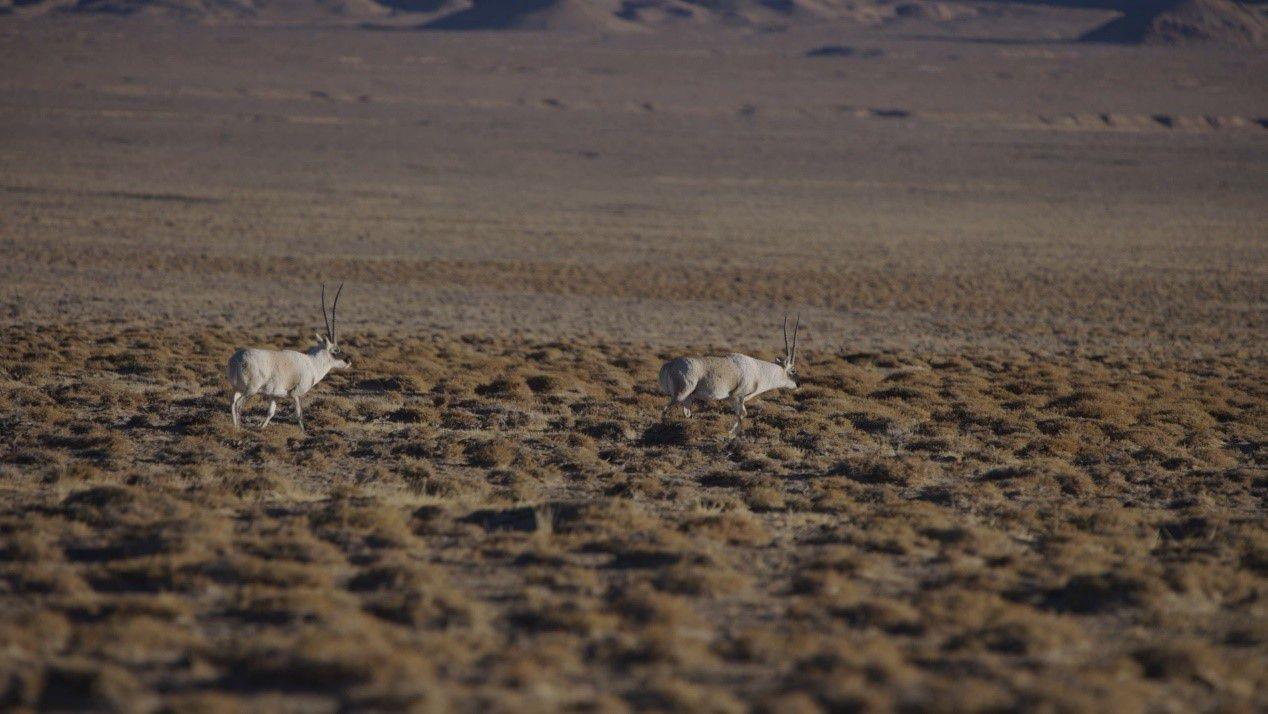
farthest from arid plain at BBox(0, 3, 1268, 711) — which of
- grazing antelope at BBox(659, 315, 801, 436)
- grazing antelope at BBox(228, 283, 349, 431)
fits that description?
grazing antelope at BBox(659, 315, 801, 436)

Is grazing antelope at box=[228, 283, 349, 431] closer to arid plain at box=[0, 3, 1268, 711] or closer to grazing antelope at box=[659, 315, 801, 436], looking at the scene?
arid plain at box=[0, 3, 1268, 711]

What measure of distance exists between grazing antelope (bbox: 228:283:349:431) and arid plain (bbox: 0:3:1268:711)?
48 cm

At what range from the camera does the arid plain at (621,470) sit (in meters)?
7.68

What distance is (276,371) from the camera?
15.3 metres

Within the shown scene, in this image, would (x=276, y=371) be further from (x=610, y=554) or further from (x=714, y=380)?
(x=610, y=554)

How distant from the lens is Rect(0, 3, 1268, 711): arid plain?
25.2 feet

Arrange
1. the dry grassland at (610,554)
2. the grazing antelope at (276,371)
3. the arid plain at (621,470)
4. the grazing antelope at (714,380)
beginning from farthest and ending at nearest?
the grazing antelope at (714,380), the grazing antelope at (276,371), the arid plain at (621,470), the dry grassland at (610,554)

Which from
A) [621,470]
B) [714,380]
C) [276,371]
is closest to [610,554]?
[621,470]

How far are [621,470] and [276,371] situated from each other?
4467 millimetres

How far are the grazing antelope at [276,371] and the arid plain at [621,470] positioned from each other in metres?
0.48

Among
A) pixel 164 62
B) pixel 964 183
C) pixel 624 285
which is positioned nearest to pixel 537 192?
pixel 964 183

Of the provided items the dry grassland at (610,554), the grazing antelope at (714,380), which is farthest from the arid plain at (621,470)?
the grazing antelope at (714,380)

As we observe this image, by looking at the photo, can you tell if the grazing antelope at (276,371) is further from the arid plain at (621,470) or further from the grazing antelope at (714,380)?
the grazing antelope at (714,380)

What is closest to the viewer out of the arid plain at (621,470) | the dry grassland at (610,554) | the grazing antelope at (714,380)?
the dry grassland at (610,554)
